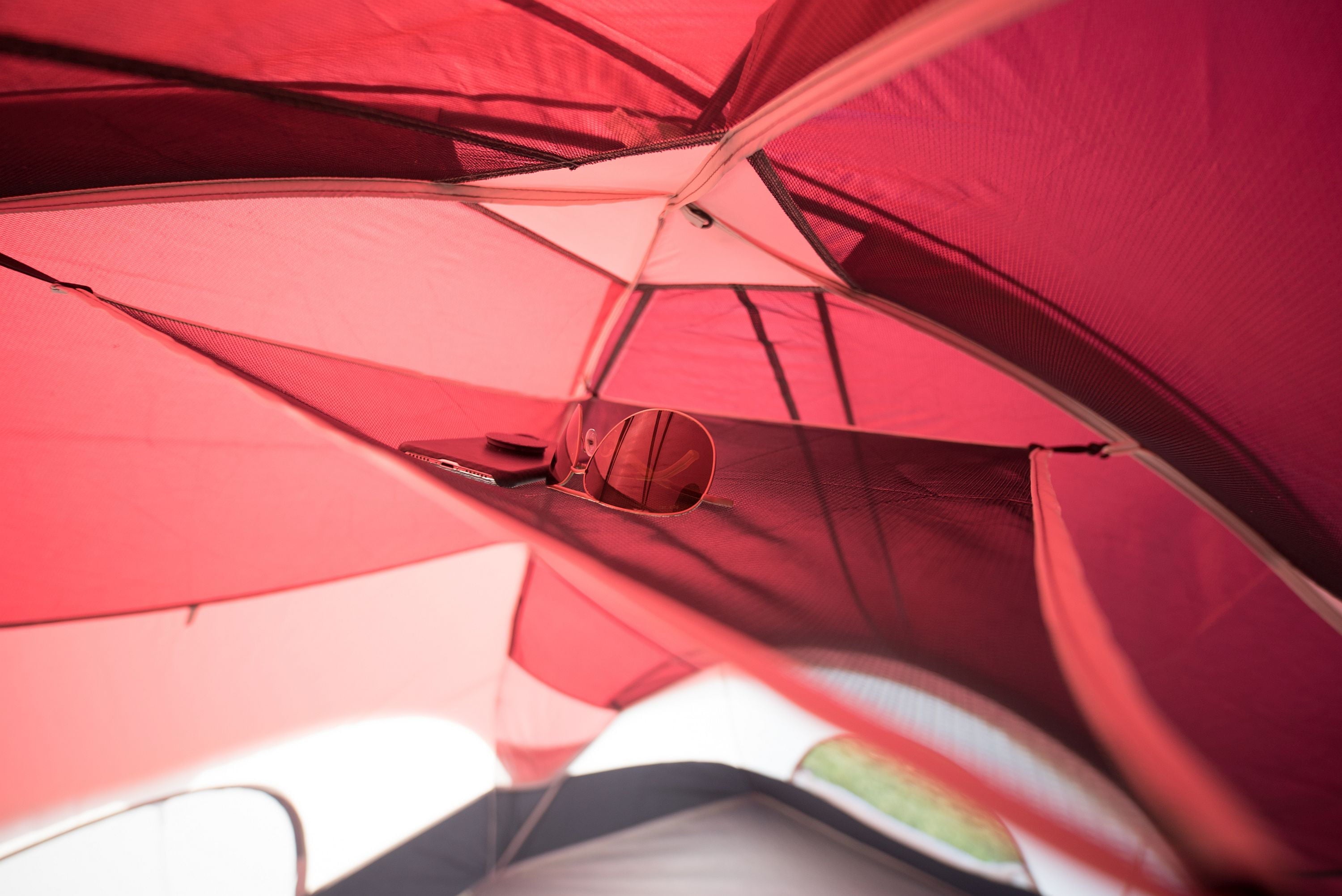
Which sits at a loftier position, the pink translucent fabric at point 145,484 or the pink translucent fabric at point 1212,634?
the pink translucent fabric at point 145,484

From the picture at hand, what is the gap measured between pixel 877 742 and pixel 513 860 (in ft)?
5.32

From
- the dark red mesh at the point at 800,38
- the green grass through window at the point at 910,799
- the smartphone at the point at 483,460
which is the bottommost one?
the green grass through window at the point at 910,799

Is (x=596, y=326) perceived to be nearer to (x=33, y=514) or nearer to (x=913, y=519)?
(x=913, y=519)

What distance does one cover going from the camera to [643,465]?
110 centimetres

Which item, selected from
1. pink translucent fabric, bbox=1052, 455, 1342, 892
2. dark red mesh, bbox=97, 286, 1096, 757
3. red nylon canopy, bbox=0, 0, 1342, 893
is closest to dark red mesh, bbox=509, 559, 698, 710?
red nylon canopy, bbox=0, 0, 1342, 893

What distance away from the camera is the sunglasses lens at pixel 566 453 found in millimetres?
1030

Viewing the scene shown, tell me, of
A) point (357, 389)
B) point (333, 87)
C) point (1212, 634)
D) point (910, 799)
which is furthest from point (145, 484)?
point (1212, 634)

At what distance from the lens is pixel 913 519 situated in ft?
3.26

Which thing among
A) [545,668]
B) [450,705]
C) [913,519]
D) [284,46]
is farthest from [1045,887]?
[284,46]

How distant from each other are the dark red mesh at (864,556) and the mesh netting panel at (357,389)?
0.62ft

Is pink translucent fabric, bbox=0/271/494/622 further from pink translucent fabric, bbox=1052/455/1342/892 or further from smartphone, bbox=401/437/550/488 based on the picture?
pink translucent fabric, bbox=1052/455/1342/892

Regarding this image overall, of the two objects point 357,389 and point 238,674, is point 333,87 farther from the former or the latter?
point 238,674

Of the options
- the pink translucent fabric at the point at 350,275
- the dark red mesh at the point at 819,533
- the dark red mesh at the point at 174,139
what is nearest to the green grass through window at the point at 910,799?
the dark red mesh at the point at 819,533

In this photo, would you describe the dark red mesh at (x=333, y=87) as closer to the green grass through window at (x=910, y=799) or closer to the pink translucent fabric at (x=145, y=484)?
the pink translucent fabric at (x=145, y=484)
